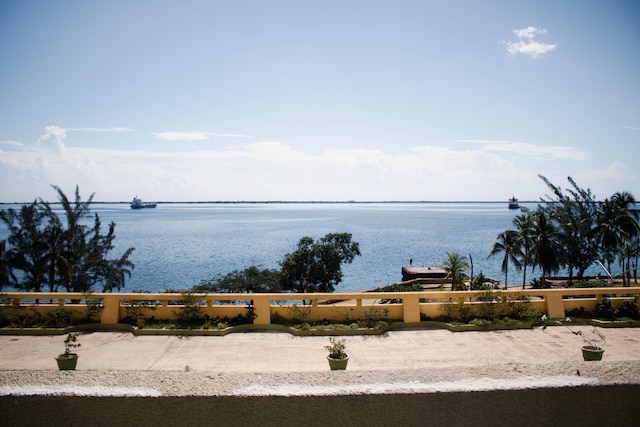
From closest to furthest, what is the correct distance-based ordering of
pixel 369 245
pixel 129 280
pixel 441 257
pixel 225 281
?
pixel 225 281, pixel 129 280, pixel 441 257, pixel 369 245

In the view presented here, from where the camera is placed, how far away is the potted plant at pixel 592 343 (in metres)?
8.74

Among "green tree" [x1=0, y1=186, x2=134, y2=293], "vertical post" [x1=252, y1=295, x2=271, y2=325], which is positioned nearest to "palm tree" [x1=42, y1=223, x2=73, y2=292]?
"green tree" [x1=0, y1=186, x2=134, y2=293]

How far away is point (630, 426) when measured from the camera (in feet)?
8.39

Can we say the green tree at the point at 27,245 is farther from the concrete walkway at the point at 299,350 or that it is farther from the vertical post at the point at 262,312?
the vertical post at the point at 262,312

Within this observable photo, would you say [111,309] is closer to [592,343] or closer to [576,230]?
[592,343]

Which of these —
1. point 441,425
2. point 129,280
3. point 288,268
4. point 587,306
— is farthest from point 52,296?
point 129,280

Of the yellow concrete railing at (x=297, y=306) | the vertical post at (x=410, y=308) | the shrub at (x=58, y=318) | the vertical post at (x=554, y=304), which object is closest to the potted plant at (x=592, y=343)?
the vertical post at (x=554, y=304)

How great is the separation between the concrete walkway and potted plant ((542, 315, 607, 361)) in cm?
20

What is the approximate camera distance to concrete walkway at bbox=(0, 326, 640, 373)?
31.2 ft

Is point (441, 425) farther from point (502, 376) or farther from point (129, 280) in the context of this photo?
point (129, 280)

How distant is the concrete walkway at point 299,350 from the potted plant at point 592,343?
20 centimetres

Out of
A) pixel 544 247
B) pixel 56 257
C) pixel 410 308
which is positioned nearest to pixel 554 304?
pixel 410 308

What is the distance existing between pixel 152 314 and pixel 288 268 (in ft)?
90.7

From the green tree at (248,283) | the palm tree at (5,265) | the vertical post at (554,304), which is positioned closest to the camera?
the vertical post at (554,304)
